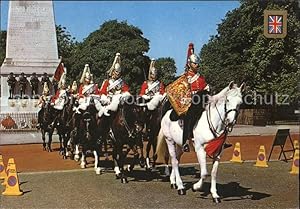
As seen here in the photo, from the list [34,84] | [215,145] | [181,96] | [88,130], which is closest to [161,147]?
[181,96]

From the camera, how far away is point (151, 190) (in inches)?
239

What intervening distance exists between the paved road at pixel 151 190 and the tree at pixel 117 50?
6.91 ft

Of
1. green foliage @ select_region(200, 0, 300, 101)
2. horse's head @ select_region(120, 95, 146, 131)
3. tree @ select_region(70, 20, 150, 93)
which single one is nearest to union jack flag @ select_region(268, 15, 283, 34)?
green foliage @ select_region(200, 0, 300, 101)

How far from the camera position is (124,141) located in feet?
22.7

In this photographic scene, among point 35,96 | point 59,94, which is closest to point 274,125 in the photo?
point 59,94

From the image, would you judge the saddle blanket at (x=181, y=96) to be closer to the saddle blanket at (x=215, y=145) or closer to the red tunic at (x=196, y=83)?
the red tunic at (x=196, y=83)

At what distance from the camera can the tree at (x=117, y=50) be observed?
8.87 m

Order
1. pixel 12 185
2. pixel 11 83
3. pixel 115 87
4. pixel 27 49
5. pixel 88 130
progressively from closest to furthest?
pixel 12 185, pixel 115 87, pixel 88 130, pixel 27 49, pixel 11 83

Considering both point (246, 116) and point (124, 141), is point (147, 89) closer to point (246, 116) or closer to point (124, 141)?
point (124, 141)

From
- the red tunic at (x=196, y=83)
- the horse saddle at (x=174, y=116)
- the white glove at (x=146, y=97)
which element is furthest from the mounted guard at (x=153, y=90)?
the red tunic at (x=196, y=83)

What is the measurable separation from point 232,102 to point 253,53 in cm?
149

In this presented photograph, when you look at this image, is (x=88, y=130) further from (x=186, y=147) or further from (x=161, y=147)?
(x=186, y=147)

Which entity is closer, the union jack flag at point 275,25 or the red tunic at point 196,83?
the union jack flag at point 275,25

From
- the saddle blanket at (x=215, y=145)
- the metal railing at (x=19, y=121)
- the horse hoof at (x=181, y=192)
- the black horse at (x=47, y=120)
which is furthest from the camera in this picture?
the metal railing at (x=19, y=121)
